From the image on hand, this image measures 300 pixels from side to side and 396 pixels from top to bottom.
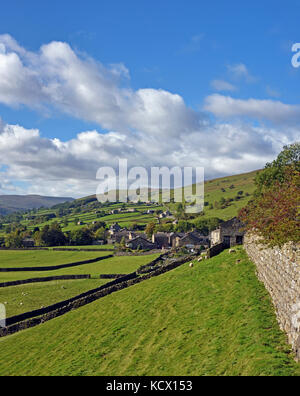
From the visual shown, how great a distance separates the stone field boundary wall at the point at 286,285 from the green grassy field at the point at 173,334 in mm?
397

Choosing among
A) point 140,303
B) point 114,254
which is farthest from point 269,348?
point 114,254

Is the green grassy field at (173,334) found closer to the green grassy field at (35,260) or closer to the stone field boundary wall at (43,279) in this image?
the stone field boundary wall at (43,279)

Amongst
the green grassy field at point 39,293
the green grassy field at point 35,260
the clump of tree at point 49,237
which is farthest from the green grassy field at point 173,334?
Result: the clump of tree at point 49,237

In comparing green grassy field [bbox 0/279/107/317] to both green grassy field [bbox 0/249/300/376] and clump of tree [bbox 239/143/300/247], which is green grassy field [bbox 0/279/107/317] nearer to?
green grassy field [bbox 0/249/300/376]

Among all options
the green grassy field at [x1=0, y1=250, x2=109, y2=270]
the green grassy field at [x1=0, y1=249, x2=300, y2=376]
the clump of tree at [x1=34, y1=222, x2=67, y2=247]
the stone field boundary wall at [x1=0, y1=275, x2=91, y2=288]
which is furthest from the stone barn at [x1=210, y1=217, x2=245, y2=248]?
the clump of tree at [x1=34, y1=222, x2=67, y2=247]

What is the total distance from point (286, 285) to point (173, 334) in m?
5.62

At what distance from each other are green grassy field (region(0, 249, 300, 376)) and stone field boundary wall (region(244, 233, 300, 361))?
40 centimetres

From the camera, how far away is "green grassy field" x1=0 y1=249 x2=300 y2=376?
416 inches

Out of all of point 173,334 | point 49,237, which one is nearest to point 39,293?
point 173,334

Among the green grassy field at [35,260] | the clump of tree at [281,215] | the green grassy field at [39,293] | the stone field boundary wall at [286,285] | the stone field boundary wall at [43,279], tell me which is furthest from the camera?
the green grassy field at [35,260]

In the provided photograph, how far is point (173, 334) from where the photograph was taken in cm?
1434

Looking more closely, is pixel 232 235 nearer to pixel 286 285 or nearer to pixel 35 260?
pixel 286 285

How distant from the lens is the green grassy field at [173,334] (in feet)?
34.6

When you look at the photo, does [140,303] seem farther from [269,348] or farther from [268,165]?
[268,165]
